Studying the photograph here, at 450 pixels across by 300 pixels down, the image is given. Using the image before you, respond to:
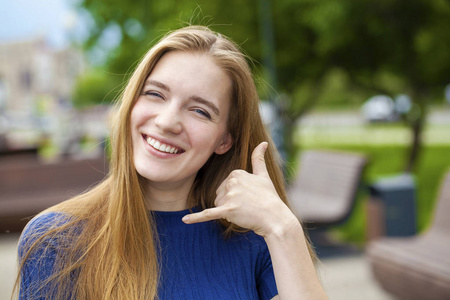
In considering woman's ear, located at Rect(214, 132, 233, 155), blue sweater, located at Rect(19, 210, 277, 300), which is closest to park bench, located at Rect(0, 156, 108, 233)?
woman's ear, located at Rect(214, 132, 233, 155)

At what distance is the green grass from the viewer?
7737 mm

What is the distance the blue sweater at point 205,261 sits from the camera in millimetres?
1988

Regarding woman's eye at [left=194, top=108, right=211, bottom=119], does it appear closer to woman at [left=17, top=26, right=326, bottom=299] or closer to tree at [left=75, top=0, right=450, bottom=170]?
woman at [left=17, top=26, right=326, bottom=299]

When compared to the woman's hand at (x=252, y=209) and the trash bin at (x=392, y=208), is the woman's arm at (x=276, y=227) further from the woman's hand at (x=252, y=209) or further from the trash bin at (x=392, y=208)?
the trash bin at (x=392, y=208)

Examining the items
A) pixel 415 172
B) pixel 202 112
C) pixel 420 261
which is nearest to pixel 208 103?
pixel 202 112

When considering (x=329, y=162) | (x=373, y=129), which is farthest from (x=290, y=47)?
(x=373, y=129)

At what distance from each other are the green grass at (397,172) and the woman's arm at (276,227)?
13.2 feet

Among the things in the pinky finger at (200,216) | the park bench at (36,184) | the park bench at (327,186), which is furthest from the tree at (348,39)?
the pinky finger at (200,216)

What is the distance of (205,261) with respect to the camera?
2111 mm

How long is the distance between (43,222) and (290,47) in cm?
1306

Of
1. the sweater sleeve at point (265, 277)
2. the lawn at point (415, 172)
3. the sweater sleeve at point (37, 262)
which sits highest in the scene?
the sweater sleeve at point (37, 262)

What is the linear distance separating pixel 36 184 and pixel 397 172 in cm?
1002

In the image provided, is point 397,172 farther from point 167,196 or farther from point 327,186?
point 167,196

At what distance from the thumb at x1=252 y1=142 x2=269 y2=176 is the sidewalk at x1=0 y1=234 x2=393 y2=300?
8.26 feet
